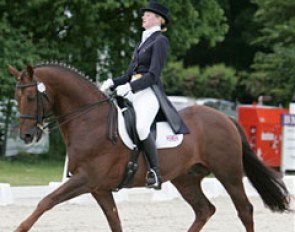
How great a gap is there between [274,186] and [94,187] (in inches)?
94.4

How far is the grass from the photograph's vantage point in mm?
15492

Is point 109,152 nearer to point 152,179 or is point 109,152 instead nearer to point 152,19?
point 152,179

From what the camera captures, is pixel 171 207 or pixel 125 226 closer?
pixel 125 226

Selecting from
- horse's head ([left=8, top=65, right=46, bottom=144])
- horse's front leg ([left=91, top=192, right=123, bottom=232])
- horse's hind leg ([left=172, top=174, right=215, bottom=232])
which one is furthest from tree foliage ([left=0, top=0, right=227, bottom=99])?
horse's head ([left=8, top=65, right=46, bottom=144])

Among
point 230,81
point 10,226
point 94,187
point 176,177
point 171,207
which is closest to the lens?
point 94,187

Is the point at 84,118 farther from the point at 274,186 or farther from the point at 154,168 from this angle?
the point at 274,186

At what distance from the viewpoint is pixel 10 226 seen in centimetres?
969

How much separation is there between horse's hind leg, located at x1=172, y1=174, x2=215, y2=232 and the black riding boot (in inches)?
36.1

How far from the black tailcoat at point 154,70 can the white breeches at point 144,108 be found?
76 millimetres

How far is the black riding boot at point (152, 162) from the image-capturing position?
8.16m

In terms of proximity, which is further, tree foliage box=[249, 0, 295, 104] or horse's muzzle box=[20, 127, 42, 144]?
tree foliage box=[249, 0, 295, 104]

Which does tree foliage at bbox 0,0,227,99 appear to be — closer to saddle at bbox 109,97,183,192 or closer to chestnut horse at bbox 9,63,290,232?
chestnut horse at bbox 9,63,290,232

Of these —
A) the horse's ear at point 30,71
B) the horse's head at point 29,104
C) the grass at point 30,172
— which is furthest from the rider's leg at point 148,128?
the grass at point 30,172

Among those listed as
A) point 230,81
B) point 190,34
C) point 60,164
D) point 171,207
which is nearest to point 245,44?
point 230,81
